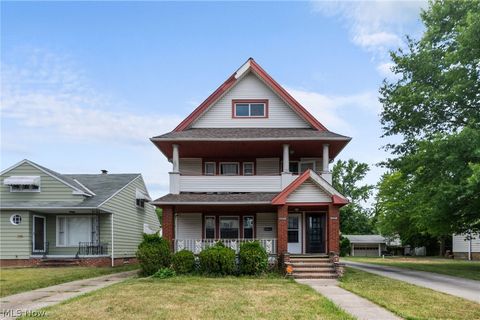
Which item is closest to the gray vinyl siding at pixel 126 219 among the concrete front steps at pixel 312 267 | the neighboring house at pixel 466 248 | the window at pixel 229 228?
the window at pixel 229 228

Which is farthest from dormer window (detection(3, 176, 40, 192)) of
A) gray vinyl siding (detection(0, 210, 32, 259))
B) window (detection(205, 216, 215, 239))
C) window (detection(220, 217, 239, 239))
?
window (detection(220, 217, 239, 239))

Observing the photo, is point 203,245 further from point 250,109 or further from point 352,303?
point 352,303

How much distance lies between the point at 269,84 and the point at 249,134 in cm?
309

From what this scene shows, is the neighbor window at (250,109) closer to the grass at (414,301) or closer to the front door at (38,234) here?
the grass at (414,301)

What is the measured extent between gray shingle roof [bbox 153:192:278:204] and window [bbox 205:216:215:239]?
7.82 ft

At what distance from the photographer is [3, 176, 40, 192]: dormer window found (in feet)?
72.1

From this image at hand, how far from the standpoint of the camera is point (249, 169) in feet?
67.8

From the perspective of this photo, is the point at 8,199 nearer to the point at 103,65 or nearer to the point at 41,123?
the point at 41,123

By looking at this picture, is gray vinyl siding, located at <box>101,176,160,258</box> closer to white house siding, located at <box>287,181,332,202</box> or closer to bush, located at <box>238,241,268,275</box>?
bush, located at <box>238,241,268,275</box>

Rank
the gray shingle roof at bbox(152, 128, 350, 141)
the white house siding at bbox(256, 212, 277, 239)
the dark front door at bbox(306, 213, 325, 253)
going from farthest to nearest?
1. the white house siding at bbox(256, 212, 277, 239)
2. the dark front door at bbox(306, 213, 325, 253)
3. the gray shingle roof at bbox(152, 128, 350, 141)

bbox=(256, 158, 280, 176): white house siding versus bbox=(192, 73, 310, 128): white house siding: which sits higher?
bbox=(192, 73, 310, 128): white house siding

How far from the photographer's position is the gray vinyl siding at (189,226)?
20016 mm

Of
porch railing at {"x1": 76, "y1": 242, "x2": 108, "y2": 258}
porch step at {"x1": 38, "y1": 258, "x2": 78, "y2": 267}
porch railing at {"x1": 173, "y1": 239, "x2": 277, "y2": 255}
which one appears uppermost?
porch railing at {"x1": 173, "y1": 239, "x2": 277, "y2": 255}

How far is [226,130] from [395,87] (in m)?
10.7
